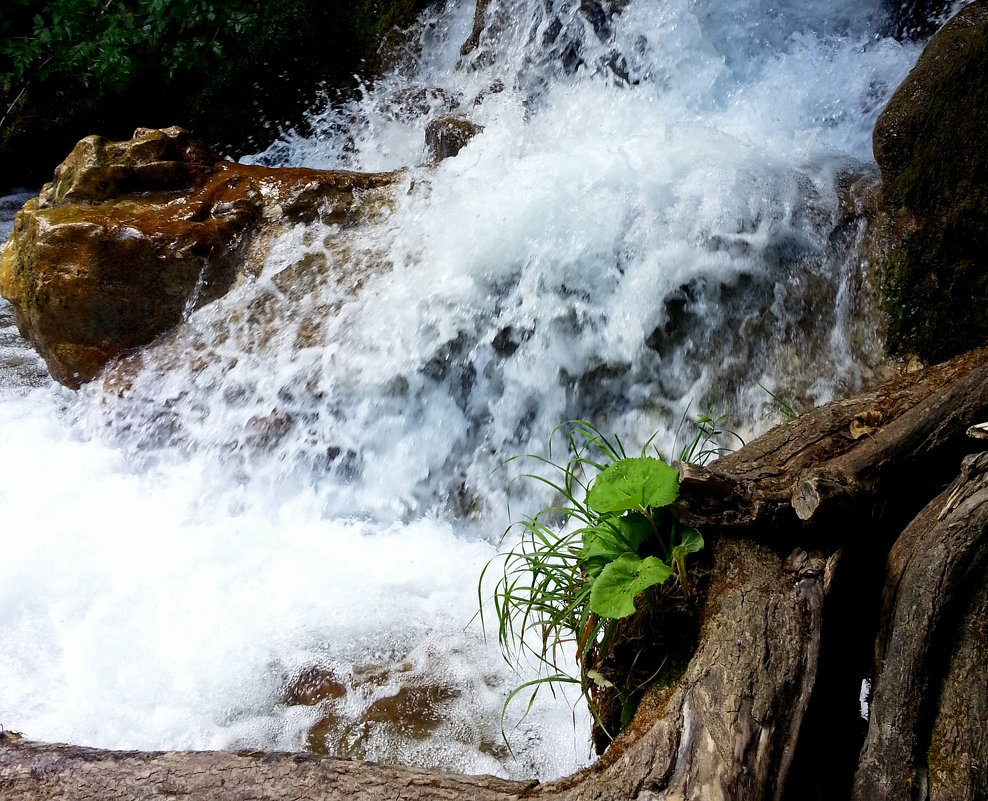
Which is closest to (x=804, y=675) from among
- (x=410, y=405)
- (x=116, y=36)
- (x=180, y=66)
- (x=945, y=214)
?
(x=410, y=405)

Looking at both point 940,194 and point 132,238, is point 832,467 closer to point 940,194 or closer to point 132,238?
point 940,194

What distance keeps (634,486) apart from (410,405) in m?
1.71

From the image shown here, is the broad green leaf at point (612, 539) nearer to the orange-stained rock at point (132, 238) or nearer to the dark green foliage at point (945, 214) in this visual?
the dark green foliage at point (945, 214)

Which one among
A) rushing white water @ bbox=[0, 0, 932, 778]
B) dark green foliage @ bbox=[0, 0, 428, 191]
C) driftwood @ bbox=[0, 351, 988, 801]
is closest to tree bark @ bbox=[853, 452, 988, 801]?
driftwood @ bbox=[0, 351, 988, 801]

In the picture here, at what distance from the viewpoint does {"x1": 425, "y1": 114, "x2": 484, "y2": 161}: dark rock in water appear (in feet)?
14.9

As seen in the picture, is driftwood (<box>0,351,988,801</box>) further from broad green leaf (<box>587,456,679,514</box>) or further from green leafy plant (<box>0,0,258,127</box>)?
green leafy plant (<box>0,0,258,127</box>)

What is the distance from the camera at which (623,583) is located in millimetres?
1873

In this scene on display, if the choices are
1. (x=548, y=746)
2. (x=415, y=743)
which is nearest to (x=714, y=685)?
(x=548, y=746)

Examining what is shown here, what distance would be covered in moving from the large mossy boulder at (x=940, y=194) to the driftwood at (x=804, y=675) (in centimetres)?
137

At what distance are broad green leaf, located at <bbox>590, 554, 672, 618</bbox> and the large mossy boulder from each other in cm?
198

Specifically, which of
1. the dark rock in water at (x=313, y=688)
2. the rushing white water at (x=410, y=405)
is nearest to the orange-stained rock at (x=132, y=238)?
the rushing white water at (x=410, y=405)

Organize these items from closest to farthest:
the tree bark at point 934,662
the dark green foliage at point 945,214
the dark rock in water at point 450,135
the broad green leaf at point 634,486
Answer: the tree bark at point 934,662 → the broad green leaf at point 634,486 → the dark green foliage at point 945,214 → the dark rock in water at point 450,135

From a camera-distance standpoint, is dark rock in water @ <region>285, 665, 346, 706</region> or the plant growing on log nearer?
the plant growing on log

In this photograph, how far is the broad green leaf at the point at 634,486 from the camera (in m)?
1.89
